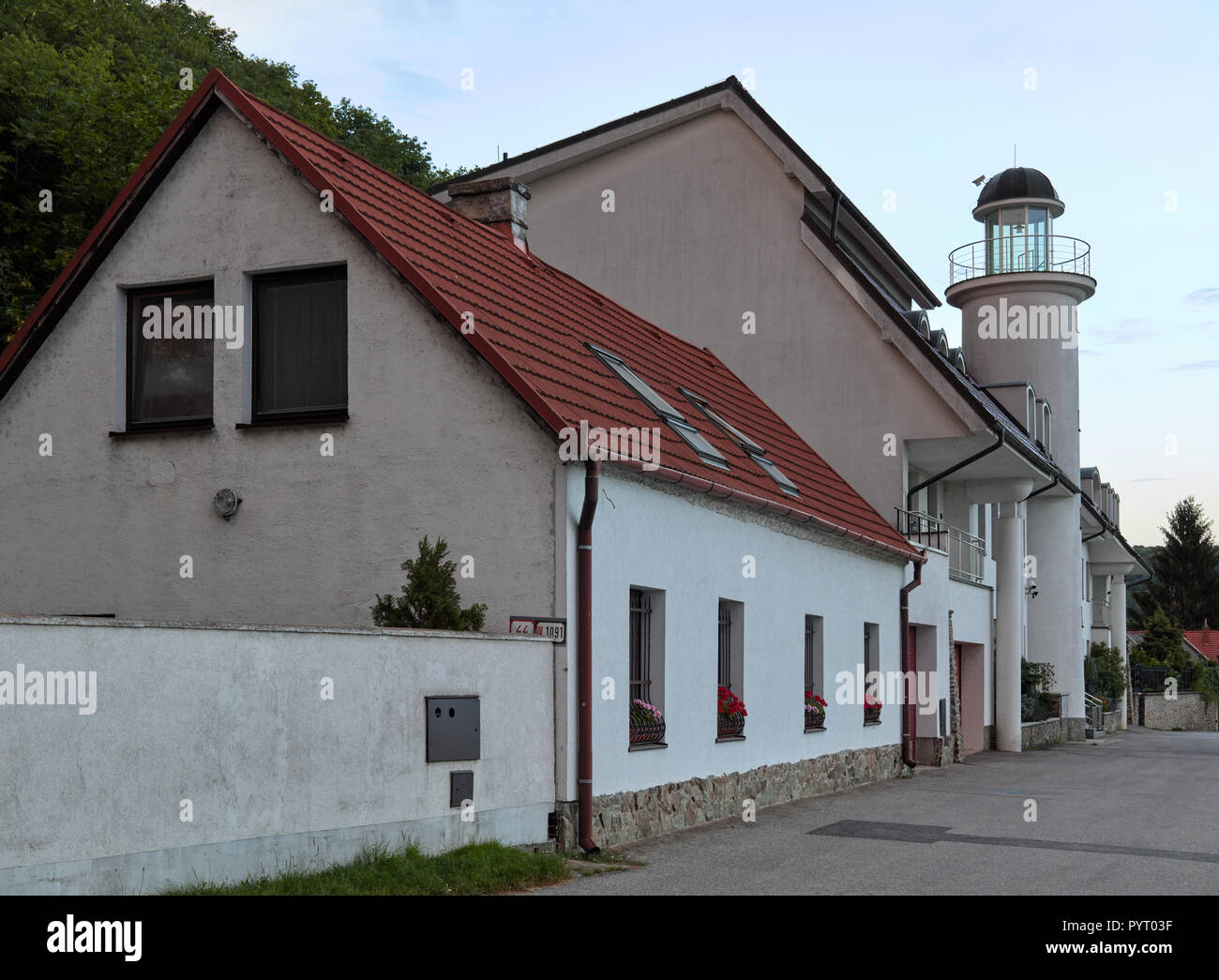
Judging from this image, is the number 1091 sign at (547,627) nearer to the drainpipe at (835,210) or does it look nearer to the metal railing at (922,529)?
the metal railing at (922,529)

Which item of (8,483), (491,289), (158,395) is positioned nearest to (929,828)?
(491,289)

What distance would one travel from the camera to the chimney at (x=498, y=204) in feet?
62.1

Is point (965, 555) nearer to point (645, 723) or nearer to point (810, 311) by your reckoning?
point (810, 311)

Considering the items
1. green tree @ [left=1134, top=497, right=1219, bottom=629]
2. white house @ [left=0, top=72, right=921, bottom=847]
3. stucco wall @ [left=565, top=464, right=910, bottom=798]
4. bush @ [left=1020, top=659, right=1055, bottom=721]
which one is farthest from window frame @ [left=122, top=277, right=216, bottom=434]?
green tree @ [left=1134, top=497, right=1219, bottom=629]

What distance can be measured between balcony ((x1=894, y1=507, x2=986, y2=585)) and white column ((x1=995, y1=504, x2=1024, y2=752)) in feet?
1.70

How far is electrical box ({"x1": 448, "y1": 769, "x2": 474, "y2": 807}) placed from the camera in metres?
10.8

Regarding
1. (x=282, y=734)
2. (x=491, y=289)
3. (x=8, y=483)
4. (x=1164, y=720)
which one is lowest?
(x=1164, y=720)

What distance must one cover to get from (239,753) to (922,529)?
18.4 m

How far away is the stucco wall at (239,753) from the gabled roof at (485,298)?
2618 millimetres

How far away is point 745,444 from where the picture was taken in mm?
18734

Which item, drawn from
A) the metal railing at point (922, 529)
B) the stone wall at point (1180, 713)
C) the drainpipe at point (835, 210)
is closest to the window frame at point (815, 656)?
the metal railing at point (922, 529)
